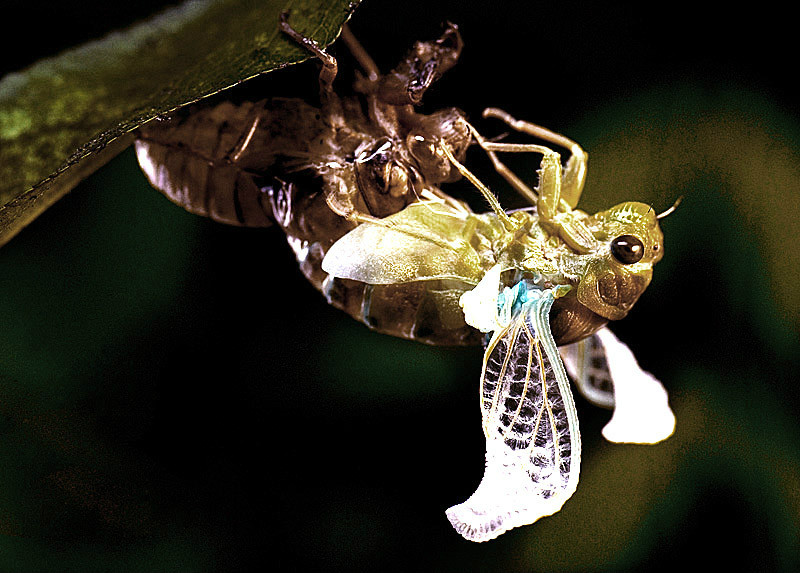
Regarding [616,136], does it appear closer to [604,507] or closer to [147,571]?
[604,507]

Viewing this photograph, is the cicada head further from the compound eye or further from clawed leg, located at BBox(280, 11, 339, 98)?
clawed leg, located at BBox(280, 11, 339, 98)

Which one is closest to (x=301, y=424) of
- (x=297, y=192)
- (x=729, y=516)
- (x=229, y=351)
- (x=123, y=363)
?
(x=229, y=351)

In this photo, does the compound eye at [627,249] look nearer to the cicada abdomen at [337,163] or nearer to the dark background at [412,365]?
the cicada abdomen at [337,163]

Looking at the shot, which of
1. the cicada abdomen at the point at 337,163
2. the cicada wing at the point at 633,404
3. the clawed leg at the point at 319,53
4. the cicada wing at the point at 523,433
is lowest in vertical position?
the cicada wing at the point at 633,404

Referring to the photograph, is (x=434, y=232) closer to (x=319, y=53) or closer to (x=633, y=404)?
(x=319, y=53)

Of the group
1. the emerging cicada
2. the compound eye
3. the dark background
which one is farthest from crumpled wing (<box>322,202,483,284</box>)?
the dark background

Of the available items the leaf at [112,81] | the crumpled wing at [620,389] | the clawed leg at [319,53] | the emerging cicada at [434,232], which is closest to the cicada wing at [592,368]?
the crumpled wing at [620,389]

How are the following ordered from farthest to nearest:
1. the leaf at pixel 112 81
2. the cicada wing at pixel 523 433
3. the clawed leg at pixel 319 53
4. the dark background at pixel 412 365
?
1. the dark background at pixel 412 365
2. the cicada wing at pixel 523 433
3. the clawed leg at pixel 319 53
4. the leaf at pixel 112 81
